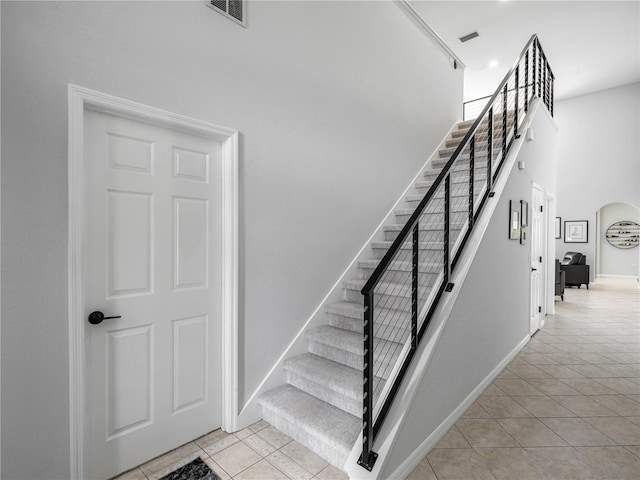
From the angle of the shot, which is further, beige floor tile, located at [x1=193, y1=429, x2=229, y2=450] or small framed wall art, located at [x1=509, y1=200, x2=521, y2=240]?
small framed wall art, located at [x1=509, y1=200, x2=521, y2=240]

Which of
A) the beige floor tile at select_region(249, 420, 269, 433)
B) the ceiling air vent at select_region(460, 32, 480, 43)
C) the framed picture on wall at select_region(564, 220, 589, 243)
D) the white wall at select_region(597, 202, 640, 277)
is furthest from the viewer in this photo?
the white wall at select_region(597, 202, 640, 277)

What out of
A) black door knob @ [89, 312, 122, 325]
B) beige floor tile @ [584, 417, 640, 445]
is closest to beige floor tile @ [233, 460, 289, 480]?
black door knob @ [89, 312, 122, 325]

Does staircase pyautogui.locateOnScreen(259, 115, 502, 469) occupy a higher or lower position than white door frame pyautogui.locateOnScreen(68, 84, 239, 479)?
lower

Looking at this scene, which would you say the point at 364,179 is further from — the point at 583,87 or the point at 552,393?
the point at 583,87

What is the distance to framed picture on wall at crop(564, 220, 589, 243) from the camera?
965 cm

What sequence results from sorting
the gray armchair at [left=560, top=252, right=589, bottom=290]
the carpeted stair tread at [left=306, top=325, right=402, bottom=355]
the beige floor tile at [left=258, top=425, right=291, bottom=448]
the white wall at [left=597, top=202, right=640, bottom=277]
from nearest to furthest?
the beige floor tile at [left=258, top=425, right=291, bottom=448] < the carpeted stair tread at [left=306, top=325, right=402, bottom=355] < the gray armchair at [left=560, top=252, right=589, bottom=290] < the white wall at [left=597, top=202, right=640, bottom=277]

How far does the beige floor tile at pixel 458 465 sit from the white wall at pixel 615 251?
11.4 metres

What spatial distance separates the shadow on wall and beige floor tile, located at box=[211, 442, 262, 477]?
38.7ft

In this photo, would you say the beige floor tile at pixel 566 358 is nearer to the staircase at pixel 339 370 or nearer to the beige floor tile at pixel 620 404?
the beige floor tile at pixel 620 404

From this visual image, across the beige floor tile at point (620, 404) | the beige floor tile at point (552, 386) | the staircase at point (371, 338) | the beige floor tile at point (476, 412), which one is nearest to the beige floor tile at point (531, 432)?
the beige floor tile at point (476, 412)

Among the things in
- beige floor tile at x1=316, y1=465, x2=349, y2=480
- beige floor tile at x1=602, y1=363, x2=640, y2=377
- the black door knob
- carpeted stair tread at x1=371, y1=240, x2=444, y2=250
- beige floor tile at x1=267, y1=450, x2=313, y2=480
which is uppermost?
carpeted stair tread at x1=371, y1=240, x2=444, y2=250

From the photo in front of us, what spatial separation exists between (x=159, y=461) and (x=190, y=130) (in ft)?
6.58

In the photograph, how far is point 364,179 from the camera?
3.40 metres

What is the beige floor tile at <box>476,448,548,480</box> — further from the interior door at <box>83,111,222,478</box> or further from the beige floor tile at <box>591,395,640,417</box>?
the interior door at <box>83,111,222,478</box>
